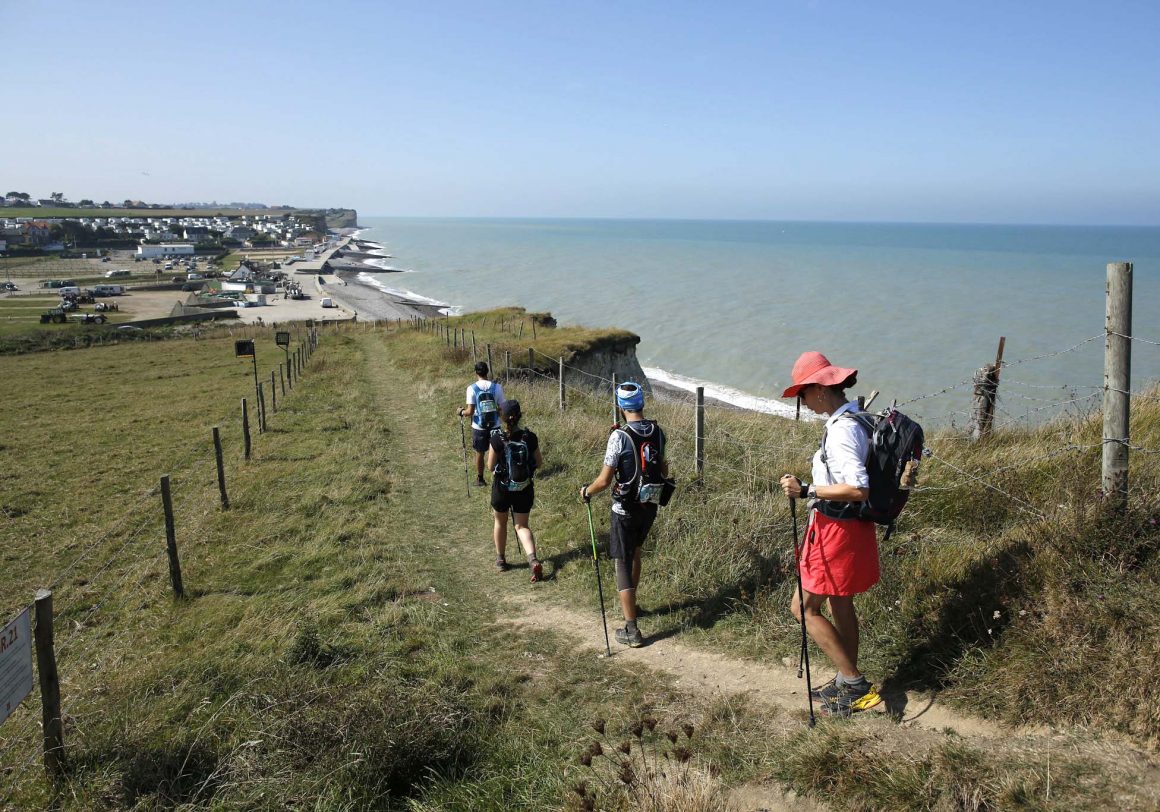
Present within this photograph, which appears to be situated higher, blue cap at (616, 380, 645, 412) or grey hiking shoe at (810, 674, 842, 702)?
blue cap at (616, 380, 645, 412)

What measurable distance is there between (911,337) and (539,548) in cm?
4497

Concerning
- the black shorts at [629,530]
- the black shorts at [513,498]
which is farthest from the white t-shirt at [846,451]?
the black shorts at [513,498]

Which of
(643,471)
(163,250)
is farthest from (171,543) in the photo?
(163,250)

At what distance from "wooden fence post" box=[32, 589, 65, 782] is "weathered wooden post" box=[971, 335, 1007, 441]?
896cm

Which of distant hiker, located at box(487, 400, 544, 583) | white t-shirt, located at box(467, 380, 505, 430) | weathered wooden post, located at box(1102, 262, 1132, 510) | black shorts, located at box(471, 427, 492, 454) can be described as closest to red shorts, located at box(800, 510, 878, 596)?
weathered wooden post, located at box(1102, 262, 1132, 510)

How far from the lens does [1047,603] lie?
4.36 m

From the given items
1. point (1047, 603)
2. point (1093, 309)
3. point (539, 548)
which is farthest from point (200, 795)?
point (1093, 309)

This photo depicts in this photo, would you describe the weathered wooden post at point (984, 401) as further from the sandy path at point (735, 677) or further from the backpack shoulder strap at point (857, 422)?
the backpack shoulder strap at point (857, 422)

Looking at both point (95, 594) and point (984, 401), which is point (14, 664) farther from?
point (984, 401)

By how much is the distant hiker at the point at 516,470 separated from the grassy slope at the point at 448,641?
0.42 metres

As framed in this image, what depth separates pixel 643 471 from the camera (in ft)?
18.1

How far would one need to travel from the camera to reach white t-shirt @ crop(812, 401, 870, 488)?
12.5ft

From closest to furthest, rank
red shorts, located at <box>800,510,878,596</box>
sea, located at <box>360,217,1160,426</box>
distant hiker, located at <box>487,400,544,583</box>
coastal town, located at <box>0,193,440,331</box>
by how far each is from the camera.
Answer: red shorts, located at <box>800,510,878,596</box>
distant hiker, located at <box>487,400,544,583</box>
sea, located at <box>360,217,1160,426</box>
coastal town, located at <box>0,193,440,331</box>

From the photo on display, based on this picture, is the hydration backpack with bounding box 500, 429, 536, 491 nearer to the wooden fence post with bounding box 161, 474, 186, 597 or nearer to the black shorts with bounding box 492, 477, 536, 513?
the black shorts with bounding box 492, 477, 536, 513
